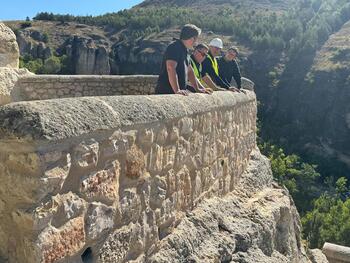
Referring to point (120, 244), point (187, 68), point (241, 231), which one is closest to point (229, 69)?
point (187, 68)

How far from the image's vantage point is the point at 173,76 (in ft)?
16.4

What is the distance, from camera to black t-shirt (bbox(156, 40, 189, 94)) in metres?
5.16

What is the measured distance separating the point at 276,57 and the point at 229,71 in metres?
66.4

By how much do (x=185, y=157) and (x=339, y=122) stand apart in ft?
207

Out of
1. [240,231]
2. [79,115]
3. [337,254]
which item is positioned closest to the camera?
[79,115]

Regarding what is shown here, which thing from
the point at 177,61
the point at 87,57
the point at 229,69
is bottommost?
the point at 87,57

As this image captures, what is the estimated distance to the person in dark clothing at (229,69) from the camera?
27.3ft

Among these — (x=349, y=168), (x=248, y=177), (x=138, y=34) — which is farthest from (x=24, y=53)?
(x=248, y=177)

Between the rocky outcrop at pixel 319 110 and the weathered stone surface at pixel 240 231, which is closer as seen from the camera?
the weathered stone surface at pixel 240 231

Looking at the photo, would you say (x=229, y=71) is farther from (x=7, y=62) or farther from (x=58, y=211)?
(x=58, y=211)

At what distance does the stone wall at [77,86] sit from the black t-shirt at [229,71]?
226 cm

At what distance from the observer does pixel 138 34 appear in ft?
253

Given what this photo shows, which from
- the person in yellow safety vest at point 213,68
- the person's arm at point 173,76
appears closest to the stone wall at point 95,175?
the person's arm at point 173,76

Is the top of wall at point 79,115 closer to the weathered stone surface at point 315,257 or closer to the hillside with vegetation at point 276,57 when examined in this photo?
the weathered stone surface at point 315,257
